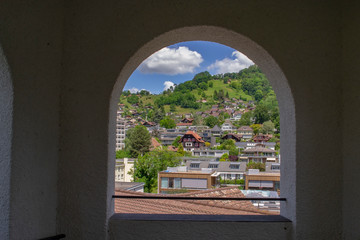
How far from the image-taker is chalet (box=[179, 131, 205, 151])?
4.05 metres

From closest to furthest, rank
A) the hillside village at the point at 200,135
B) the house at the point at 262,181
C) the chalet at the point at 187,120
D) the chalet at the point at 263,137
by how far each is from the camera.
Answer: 1. the house at the point at 262,181
2. the chalet at the point at 263,137
3. the hillside village at the point at 200,135
4. the chalet at the point at 187,120

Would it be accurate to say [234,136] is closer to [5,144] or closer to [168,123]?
[168,123]

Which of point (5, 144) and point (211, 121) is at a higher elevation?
point (211, 121)

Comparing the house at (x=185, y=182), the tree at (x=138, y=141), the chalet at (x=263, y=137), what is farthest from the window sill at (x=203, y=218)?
the tree at (x=138, y=141)

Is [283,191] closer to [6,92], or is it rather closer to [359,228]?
[359,228]

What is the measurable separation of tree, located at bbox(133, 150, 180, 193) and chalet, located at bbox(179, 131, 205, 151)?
0.24 meters

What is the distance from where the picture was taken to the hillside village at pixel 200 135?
10.0 ft

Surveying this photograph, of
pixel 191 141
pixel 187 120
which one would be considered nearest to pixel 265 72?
pixel 191 141

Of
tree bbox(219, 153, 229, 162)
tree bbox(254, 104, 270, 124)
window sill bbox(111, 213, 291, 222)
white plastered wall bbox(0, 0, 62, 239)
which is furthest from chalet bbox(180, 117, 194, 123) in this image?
white plastered wall bbox(0, 0, 62, 239)

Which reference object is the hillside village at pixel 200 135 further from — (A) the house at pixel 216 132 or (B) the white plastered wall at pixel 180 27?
(B) the white plastered wall at pixel 180 27

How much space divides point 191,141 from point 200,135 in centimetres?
23

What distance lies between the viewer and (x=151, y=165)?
13.6 feet

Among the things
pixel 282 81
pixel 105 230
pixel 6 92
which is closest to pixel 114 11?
pixel 6 92

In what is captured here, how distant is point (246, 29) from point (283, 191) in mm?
1115
